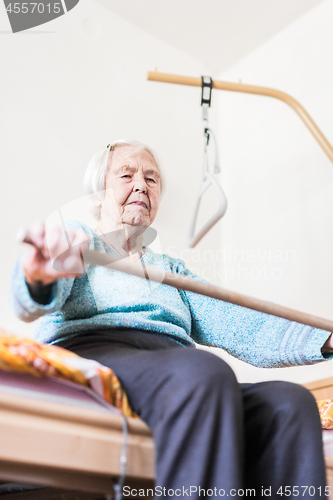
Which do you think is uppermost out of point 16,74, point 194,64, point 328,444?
point 194,64

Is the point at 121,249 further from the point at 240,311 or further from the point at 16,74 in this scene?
the point at 16,74

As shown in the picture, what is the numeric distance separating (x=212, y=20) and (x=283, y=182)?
689 mm

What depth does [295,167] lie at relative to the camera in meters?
1.80

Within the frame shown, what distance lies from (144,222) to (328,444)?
0.54 meters

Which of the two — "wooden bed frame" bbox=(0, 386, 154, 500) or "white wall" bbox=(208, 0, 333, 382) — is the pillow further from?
A: "white wall" bbox=(208, 0, 333, 382)

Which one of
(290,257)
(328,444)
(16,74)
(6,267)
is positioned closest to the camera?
(328,444)

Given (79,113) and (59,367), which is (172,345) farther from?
(79,113)

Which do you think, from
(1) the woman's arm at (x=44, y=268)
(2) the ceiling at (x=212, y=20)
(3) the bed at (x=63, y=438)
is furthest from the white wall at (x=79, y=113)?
(3) the bed at (x=63, y=438)

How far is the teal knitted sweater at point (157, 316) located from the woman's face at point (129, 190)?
0.22 ft

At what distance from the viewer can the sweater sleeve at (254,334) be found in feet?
2.97

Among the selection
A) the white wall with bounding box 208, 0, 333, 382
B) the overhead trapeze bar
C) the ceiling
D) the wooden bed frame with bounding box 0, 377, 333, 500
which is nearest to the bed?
the wooden bed frame with bounding box 0, 377, 333, 500

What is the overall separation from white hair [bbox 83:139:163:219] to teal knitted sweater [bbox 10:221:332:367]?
0.21 ft

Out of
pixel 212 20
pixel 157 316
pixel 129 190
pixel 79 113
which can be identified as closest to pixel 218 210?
pixel 129 190

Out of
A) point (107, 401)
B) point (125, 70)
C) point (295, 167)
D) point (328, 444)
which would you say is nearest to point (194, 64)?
point (125, 70)
